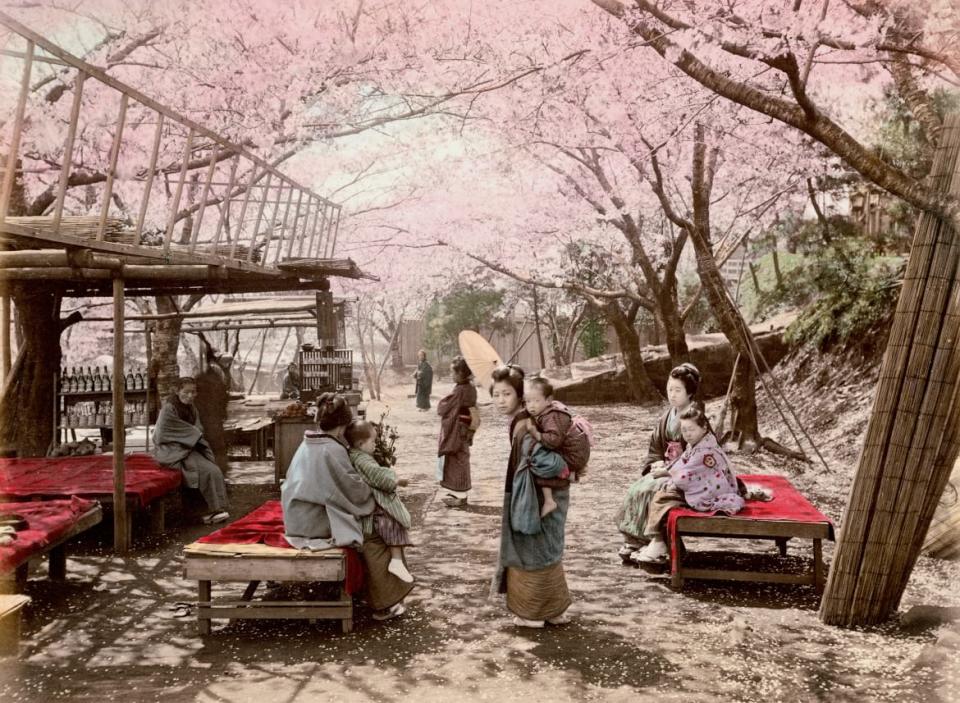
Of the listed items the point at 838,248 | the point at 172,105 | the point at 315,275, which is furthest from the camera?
the point at 838,248

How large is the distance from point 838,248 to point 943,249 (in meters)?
8.10

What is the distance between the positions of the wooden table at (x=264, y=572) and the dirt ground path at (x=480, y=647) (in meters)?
0.15

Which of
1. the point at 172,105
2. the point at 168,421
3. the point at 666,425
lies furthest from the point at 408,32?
the point at 666,425

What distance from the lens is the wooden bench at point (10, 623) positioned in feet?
13.7

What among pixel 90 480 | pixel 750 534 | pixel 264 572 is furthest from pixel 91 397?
pixel 750 534

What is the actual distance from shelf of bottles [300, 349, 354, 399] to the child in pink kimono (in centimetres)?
602

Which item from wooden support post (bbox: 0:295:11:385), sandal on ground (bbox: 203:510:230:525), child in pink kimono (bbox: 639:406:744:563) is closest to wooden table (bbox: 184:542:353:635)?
child in pink kimono (bbox: 639:406:744:563)

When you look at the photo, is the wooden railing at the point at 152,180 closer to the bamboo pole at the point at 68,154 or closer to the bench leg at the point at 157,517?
the bamboo pole at the point at 68,154

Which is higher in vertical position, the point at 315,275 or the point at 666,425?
the point at 315,275

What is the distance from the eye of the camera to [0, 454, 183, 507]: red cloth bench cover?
277 inches

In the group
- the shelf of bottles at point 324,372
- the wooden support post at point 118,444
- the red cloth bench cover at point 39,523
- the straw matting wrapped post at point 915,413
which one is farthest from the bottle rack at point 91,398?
the straw matting wrapped post at point 915,413

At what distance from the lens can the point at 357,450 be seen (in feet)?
17.4

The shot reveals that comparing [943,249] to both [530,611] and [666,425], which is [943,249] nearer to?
[666,425]

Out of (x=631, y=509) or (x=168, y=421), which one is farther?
(x=168, y=421)
